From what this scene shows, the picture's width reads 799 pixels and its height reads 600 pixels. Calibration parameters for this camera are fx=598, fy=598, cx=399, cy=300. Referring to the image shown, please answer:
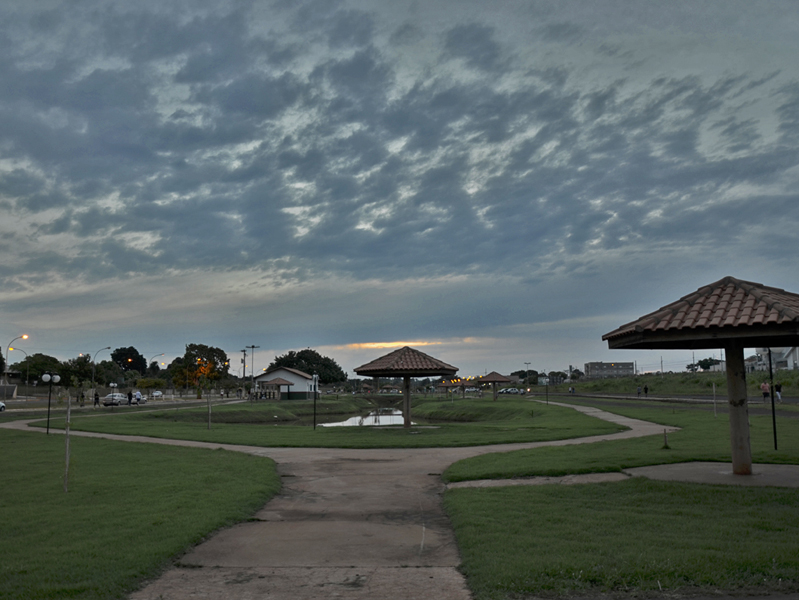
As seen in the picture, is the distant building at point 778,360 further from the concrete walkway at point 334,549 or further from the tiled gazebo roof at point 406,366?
the concrete walkway at point 334,549

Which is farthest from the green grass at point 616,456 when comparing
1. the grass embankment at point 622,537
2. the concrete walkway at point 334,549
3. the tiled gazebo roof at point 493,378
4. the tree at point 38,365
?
the tree at point 38,365

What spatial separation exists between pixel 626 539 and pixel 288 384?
86492 millimetres

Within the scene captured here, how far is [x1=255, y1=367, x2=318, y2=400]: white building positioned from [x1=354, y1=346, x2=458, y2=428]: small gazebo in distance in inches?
2457

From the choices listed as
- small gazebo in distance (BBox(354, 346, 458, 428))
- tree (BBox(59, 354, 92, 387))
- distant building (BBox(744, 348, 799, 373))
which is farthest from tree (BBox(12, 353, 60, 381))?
distant building (BBox(744, 348, 799, 373))

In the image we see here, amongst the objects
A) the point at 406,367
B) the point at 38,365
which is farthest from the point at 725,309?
the point at 38,365

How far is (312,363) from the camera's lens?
159500 mm

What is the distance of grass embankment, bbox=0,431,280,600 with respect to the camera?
255 inches

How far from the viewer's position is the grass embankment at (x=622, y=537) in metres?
6.12

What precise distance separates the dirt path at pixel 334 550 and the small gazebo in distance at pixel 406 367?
49.0ft

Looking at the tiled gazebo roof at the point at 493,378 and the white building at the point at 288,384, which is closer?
the tiled gazebo roof at the point at 493,378

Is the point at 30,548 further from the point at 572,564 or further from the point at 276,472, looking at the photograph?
the point at 276,472

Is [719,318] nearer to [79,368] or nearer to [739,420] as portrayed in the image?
[739,420]

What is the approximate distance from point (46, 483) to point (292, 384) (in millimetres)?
81138

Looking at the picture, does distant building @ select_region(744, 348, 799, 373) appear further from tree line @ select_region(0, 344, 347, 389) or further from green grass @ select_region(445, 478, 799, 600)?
green grass @ select_region(445, 478, 799, 600)
